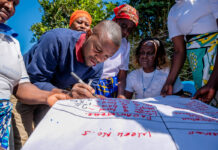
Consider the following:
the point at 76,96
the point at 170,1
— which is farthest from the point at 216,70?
the point at 170,1

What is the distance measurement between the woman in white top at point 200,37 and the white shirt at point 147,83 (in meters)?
0.40

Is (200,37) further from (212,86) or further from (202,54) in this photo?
(212,86)

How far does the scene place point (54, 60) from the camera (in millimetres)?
942

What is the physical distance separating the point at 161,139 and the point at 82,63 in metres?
0.72

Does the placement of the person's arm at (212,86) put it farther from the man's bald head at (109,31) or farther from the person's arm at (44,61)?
the person's arm at (44,61)

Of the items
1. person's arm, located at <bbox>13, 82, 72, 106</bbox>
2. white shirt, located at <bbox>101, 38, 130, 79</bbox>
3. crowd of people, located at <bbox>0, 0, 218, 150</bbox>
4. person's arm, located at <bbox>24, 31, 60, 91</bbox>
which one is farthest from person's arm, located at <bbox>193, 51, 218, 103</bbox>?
white shirt, located at <bbox>101, 38, 130, 79</bbox>

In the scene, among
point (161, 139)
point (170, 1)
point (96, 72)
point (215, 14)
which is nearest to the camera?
point (161, 139)

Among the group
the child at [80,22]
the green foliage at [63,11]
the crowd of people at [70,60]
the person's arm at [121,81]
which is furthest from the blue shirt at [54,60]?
the green foliage at [63,11]

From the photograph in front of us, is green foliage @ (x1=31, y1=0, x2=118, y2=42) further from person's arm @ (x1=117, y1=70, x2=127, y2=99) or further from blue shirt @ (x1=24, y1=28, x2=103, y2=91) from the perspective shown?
blue shirt @ (x1=24, y1=28, x2=103, y2=91)

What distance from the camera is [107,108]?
0.66 meters

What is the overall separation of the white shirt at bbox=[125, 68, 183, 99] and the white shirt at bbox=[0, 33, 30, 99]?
1022 millimetres

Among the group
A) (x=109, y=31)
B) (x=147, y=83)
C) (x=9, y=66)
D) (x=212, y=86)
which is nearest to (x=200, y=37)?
(x=212, y=86)

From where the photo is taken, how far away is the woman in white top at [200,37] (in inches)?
35.0

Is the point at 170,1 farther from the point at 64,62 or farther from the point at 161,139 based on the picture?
the point at 161,139
